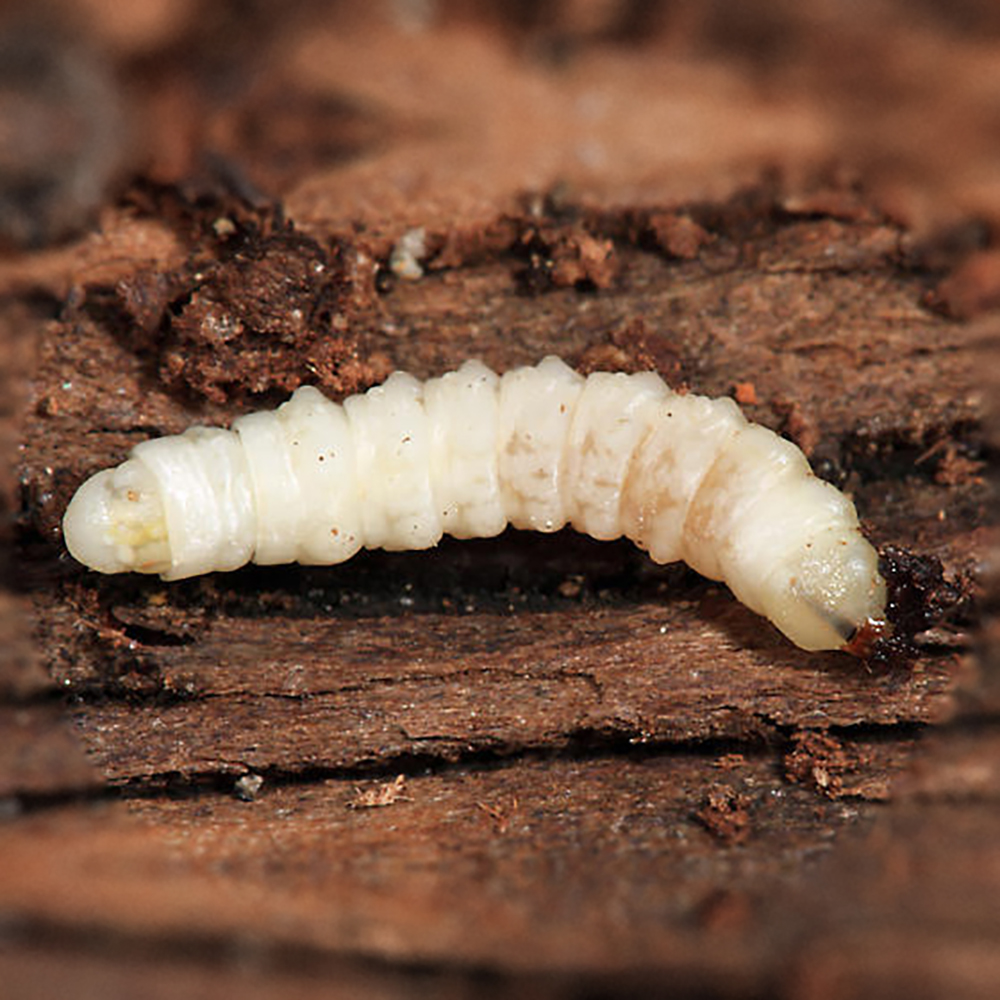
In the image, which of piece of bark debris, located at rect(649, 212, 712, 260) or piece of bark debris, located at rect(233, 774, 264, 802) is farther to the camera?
piece of bark debris, located at rect(649, 212, 712, 260)

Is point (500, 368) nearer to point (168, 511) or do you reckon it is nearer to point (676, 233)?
point (676, 233)

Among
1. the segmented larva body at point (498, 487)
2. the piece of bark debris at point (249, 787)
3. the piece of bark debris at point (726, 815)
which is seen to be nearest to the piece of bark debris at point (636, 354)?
the segmented larva body at point (498, 487)

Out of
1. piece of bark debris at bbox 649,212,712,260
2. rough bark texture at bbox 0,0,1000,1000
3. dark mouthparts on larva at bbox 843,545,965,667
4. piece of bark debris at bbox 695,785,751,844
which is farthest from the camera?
piece of bark debris at bbox 649,212,712,260

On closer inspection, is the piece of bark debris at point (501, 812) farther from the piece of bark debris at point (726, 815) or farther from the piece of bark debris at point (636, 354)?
the piece of bark debris at point (636, 354)

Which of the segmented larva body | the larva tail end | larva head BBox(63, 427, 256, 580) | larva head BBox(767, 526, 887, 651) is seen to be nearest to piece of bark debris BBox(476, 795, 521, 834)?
the segmented larva body

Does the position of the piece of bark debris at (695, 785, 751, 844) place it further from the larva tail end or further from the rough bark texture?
the larva tail end

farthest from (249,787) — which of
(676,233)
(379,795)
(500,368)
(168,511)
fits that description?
(676,233)

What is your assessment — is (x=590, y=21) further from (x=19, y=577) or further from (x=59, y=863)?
(x=59, y=863)

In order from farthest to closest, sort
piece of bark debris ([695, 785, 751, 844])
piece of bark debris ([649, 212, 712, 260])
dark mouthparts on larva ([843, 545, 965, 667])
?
piece of bark debris ([649, 212, 712, 260])
dark mouthparts on larva ([843, 545, 965, 667])
piece of bark debris ([695, 785, 751, 844])
